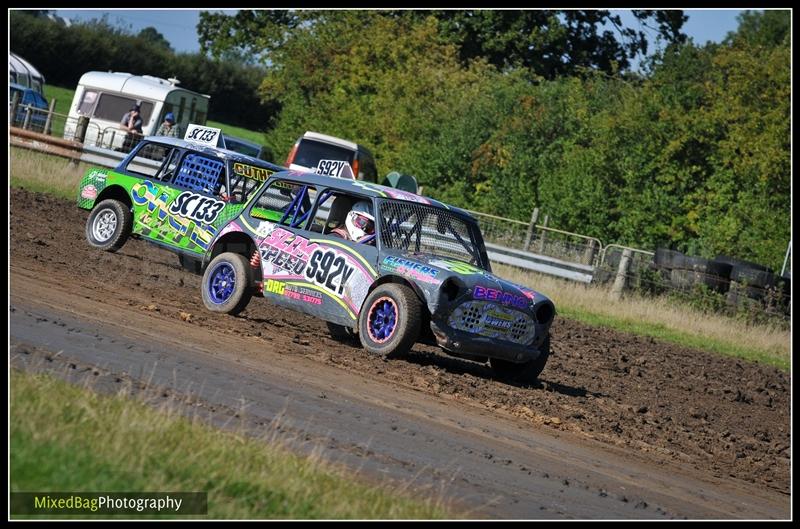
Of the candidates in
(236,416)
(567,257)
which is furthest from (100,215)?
(567,257)

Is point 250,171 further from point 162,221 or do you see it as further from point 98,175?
point 98,175

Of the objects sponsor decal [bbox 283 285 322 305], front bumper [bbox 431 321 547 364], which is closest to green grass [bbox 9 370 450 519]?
front bumper [bbox 431 321 547 364]

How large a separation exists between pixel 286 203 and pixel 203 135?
3.69m

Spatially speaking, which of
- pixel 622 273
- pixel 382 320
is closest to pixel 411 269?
pixel 382 320

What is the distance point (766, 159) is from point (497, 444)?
76.8 ft

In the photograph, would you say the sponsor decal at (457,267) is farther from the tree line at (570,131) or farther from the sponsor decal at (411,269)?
the tree line at (570,131)

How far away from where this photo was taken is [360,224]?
41.3 feet

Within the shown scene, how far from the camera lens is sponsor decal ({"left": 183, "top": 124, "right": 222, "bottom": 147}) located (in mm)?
16828

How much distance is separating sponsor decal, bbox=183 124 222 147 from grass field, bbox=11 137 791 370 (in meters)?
7.78

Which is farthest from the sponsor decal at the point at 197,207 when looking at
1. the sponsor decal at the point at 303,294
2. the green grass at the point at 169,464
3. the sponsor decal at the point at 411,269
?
the green grass at the point at 169,464

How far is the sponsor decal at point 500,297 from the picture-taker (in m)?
11.7

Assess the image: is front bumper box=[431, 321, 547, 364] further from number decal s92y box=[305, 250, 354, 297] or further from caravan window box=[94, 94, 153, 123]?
caravan window box=[94, 94, 153, 123]

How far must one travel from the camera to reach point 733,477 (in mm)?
9750

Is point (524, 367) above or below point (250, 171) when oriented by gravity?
below
